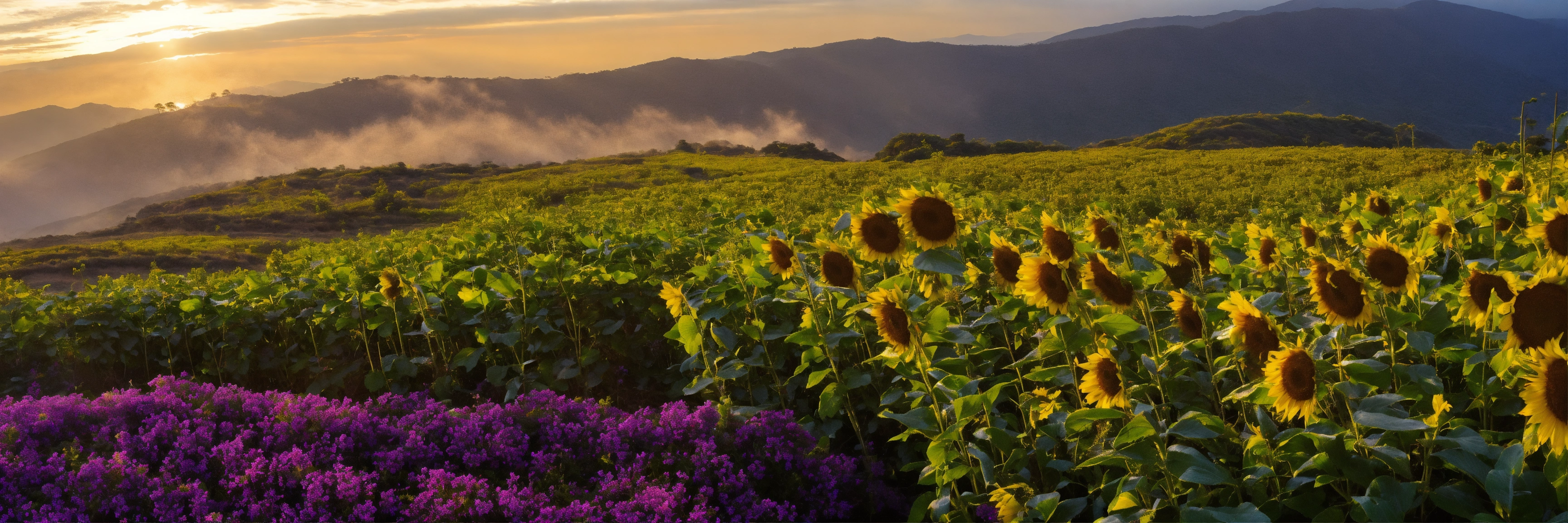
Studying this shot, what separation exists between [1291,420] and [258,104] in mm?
137616

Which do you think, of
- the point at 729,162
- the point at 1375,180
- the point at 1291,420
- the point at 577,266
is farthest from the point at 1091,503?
the point at 729,162

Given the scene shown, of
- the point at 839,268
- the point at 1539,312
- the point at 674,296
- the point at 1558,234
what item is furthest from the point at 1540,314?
the point at 674,296

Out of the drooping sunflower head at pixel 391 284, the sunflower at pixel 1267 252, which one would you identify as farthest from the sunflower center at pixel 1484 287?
the drooping sunflower head at pixel 391 284

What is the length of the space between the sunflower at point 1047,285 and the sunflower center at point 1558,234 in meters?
1.17

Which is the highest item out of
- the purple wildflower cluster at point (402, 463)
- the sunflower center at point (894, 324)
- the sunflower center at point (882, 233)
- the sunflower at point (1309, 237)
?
the sunflower center at point (882, 233)

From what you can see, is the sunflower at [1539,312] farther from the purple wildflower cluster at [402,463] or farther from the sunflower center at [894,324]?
the purple wildflower cluster at [402,463]

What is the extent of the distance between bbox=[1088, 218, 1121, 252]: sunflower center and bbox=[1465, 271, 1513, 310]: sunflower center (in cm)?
117

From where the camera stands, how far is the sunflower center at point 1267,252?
3221 mm

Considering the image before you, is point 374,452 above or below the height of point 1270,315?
below

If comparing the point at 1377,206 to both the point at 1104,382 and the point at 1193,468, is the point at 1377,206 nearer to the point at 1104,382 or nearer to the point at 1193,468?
the point at 1104,382

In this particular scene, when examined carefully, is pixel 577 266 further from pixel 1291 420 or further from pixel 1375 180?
pixel 1375 180

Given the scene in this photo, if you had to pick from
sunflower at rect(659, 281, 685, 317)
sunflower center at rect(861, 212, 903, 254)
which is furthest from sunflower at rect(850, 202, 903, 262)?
sunflower at rect(659, 281, 685, 317)

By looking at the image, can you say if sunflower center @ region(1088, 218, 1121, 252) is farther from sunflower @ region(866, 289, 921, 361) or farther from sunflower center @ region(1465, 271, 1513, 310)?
sunflower center @ region(1465, 271, 1513, 310)

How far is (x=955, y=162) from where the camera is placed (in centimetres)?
3459
